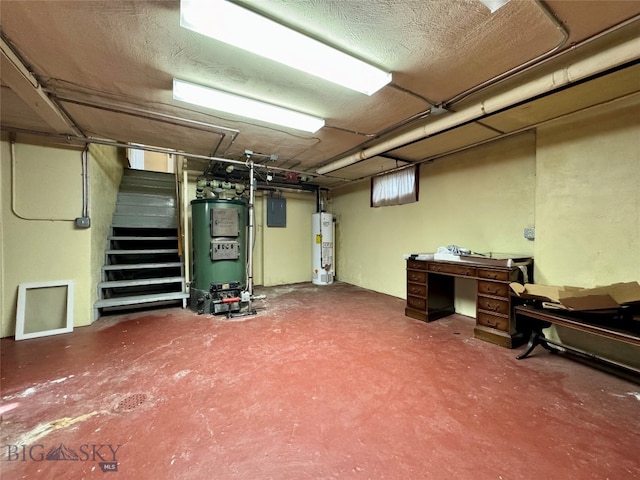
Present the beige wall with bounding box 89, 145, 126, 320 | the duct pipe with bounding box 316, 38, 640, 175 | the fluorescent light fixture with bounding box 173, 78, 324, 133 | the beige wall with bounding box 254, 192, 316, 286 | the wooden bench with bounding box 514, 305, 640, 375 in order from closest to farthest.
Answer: the duct pipe with bounding box 316, 38, 640, 175 → the wooden bench with bounding box 514, 305, 640, 375 → the fluorescent light fixture with bounding box 173, 78, 324, 133 → the beige wall with bounding box 89, 145, 126, 320 → the beige wall with bounding box 254, 192, 316, 286

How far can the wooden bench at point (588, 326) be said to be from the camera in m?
1.84

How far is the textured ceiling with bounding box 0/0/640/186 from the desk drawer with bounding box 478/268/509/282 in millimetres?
1627

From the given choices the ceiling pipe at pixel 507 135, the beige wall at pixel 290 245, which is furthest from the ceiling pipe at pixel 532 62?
the beige wall at pixel 290 245

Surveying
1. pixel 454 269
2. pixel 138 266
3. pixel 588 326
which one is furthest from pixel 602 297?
pixel 138 266

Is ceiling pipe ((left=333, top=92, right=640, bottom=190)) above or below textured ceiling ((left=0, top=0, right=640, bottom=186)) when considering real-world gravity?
below

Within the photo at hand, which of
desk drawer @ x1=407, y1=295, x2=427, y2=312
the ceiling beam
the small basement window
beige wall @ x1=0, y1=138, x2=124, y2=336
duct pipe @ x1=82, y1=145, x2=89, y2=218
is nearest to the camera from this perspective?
the ceiling beam

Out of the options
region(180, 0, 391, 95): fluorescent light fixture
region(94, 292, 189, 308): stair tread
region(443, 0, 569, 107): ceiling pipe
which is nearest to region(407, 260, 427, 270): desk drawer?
region(443, 0, 569, 107): ceiling pipe

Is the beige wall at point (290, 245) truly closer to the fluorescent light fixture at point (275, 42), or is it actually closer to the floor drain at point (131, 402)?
the floor drain at point (131, 402)

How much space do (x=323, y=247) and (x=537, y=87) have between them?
448 centimetres

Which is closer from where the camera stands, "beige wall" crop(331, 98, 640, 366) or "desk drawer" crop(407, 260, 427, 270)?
"beige wall" crop(331, 98, 640, 366)

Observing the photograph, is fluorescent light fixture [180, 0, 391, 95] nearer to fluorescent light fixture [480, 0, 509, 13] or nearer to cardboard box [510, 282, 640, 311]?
fluorescent light fixture [480, 0, 509, 13]

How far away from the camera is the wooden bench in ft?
6.03

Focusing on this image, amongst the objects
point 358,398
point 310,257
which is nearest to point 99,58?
point 358,398

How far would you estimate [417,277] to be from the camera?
3.60 metres
